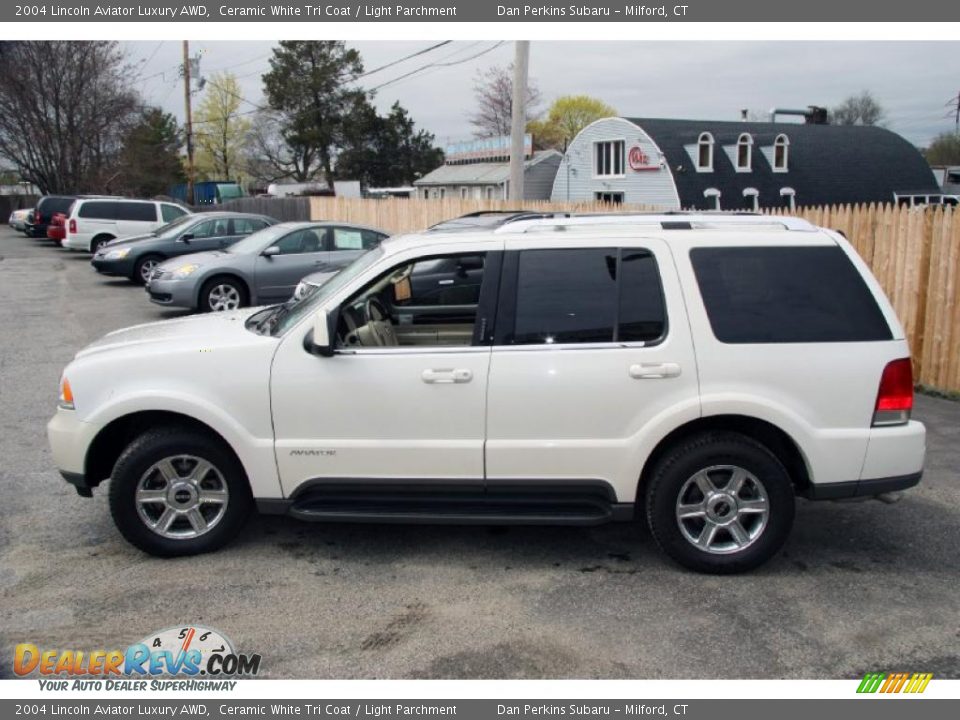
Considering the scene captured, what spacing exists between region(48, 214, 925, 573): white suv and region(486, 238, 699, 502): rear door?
0.4 inches

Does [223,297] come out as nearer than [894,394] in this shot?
No

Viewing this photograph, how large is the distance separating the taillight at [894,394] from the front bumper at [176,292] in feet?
35.9

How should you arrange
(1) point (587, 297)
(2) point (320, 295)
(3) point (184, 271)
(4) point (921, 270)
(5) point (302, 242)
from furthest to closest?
(5) point (302, 242) → (3) point (184, 271) → (4) point (921, 270) → (2) point (320, 295) → (1) point (587, 297)

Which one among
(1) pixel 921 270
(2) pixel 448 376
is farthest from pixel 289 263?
(2) pixel 448 376

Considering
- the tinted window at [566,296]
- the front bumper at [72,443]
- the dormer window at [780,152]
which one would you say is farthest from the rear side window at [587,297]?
the dormer window at [780,152]

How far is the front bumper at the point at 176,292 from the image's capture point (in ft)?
43.3

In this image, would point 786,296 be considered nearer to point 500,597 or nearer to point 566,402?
point 566,402

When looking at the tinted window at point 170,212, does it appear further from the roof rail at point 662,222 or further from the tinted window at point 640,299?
the tinted window at point 640,299

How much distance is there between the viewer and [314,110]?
60812mm

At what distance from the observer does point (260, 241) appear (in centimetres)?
1396

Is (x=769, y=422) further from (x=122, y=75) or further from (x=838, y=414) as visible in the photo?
(x=122, y=75)

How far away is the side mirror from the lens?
14.5ft

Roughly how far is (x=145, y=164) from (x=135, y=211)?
25.7 m

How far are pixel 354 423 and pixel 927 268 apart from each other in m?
6.97
